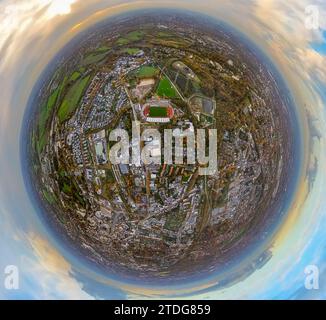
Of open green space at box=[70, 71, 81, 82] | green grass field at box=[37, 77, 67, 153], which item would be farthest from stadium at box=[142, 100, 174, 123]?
green grass field at box=[37, 77, 67, 153]

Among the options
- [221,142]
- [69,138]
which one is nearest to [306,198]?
[221,142]

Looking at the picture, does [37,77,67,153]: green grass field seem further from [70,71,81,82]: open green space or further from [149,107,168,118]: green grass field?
[149,107,168,118]: green grass field

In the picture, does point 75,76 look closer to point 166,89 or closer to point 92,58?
point 92,58

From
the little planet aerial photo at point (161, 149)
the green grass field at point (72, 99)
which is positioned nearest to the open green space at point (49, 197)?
the little planet aerial photo at point (161, 149)

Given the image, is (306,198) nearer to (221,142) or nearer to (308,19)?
(221,142)

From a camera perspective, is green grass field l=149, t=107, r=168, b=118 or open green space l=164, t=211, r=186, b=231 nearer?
green grass field l=149, t=107, r=168, b=118
